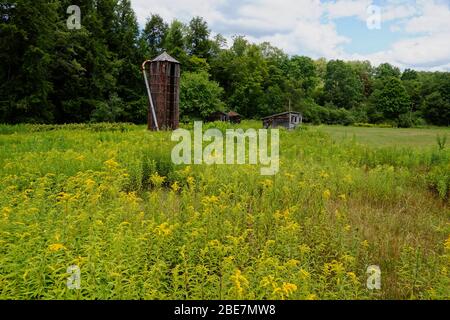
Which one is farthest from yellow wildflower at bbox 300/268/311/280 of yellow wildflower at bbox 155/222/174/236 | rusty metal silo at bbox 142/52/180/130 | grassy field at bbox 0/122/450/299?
rusty metal silo at bbox 142/52/180/130

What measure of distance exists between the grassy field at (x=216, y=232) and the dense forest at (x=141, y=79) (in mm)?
24295

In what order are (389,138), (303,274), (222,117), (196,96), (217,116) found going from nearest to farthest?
(303,274), (389,138), (222,117), (196,96), (217,116)

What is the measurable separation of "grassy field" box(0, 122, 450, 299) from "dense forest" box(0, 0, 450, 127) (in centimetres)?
2430

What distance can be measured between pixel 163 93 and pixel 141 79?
107 ft

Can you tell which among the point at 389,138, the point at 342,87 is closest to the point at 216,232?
the point at 389,138

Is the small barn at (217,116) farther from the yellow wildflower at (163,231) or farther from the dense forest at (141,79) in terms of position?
the yellow wildflower at (163,231)

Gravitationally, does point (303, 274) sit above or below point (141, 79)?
below

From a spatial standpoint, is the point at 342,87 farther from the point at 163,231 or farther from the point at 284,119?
the point at 163,231

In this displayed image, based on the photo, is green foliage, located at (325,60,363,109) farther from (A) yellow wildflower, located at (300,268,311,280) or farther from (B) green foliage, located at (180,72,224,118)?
(A) yellow wildflower, located at (300,268,311,280)

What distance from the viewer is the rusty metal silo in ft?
52.9

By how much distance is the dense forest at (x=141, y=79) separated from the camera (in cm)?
2931

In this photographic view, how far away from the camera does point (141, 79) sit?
1841 inches

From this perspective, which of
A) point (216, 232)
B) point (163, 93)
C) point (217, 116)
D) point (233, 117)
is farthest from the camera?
point (233, 117)
